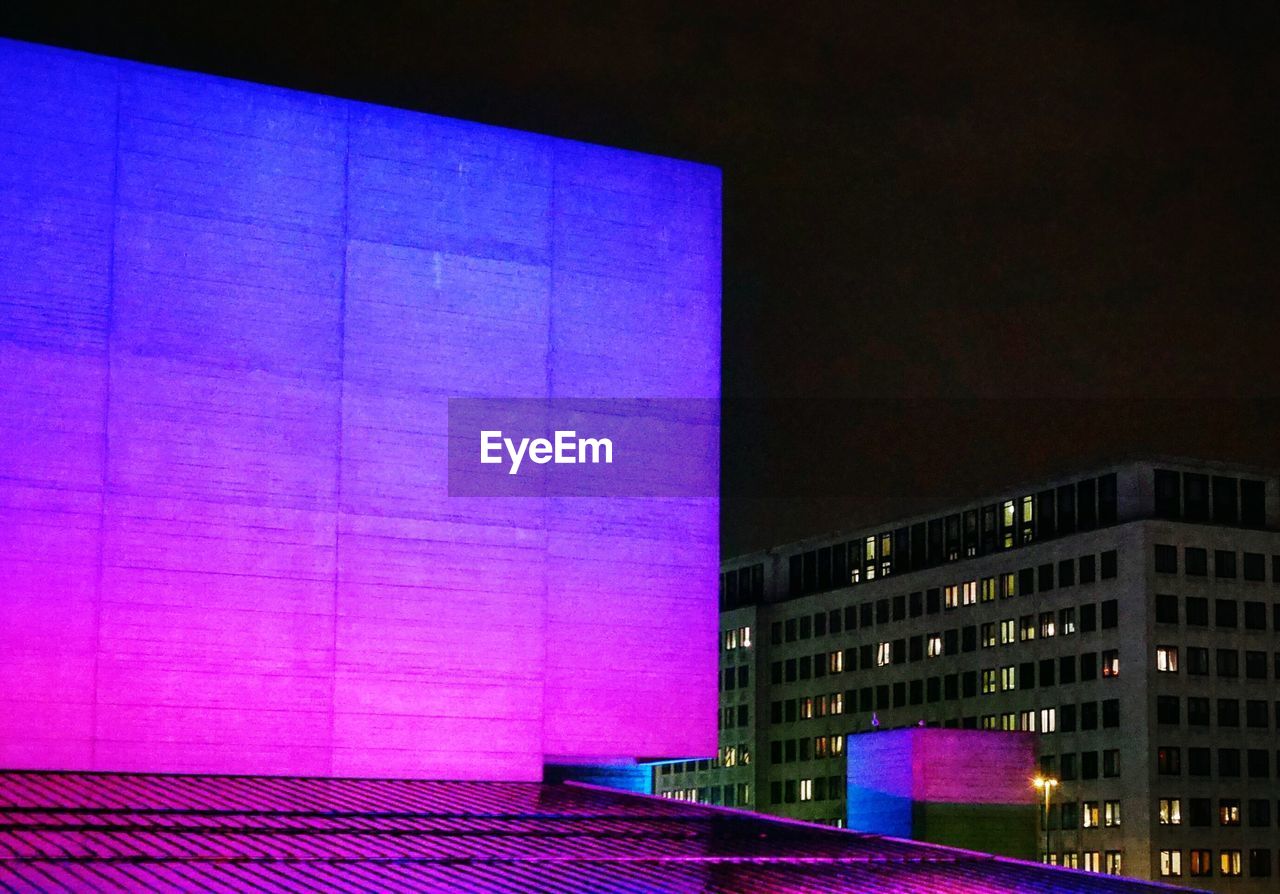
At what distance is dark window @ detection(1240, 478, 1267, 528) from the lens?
4348 inches

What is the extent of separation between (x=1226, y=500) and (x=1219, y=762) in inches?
631

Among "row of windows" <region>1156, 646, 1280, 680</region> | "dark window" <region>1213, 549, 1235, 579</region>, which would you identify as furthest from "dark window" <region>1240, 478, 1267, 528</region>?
"row of windows" <region>1156, 646, 1280, 680</region>

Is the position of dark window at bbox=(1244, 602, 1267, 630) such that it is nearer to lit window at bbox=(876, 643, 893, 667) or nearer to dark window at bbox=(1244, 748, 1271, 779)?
dark window at bbox=(1244, 748, 1271, 779)

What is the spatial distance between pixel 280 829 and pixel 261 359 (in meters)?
11.1

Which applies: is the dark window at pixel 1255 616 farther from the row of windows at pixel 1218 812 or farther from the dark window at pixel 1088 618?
the row of windows at pixel 1218 812

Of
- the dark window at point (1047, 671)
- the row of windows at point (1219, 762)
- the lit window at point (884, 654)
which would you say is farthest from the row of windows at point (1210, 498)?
the lit window at point (884, 654)

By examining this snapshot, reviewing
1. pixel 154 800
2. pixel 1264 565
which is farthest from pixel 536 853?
pixel 1264 565

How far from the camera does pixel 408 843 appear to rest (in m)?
26.5

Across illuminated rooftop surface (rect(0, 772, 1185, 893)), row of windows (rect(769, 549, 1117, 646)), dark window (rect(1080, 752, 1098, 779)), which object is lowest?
dark window (rect(1080, 752, 1098, 779))

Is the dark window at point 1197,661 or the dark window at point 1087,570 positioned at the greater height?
the dark window at point 1087,570

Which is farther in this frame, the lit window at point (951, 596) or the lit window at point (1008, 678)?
the lit window at point (951, 596)

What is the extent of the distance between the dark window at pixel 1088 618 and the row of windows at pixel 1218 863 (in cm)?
1390

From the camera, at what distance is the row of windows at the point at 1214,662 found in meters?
104

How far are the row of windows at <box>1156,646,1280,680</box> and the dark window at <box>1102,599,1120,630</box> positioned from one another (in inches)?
125
